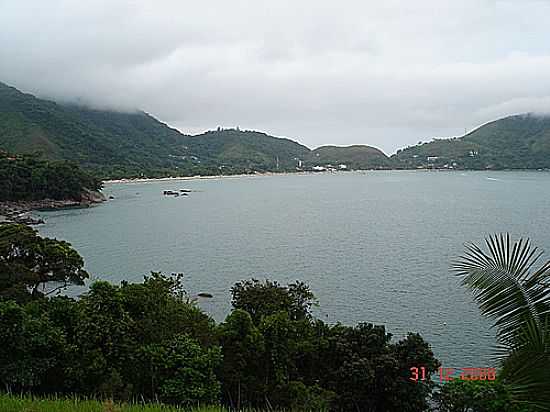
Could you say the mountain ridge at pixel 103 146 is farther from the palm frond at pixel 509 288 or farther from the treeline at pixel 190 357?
the palm frond at pixel 509 288

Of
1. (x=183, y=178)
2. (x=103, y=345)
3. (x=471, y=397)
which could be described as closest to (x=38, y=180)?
(x=103, y=345)

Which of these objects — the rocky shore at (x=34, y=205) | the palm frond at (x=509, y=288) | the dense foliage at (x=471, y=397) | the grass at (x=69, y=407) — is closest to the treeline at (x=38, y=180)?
the rocky shore at (x=34, y=205)

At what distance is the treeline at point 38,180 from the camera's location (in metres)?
66.4

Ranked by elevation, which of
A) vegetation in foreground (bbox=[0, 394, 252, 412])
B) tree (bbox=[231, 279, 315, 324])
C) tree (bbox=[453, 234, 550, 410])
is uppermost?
tree (bbox=[453, 234, 550, 410])

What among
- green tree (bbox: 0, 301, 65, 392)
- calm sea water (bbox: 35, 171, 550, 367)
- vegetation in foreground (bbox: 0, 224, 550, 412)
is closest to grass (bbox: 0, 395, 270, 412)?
calm sea water (bbox: 35, 171, 550, 367)

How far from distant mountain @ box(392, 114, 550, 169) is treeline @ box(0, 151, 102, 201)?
13299cm

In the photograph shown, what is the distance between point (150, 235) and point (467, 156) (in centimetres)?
15114

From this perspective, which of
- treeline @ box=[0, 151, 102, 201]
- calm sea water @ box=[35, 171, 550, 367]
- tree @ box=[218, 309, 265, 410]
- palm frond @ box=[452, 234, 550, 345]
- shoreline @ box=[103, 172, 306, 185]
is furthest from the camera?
shoreline @ box=[103, 172, 306, 185]

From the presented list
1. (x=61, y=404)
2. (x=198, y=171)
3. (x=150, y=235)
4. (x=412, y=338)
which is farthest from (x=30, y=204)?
Answer: (x=198, y=171)

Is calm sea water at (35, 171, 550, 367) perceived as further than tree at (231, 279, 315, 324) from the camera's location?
Yes

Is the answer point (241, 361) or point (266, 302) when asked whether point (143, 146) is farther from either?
point (241, 361)

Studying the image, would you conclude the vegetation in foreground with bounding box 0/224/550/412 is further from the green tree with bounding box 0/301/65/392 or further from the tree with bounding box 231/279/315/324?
the tree with bounding box 231/279/315/324

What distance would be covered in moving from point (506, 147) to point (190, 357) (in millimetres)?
181299

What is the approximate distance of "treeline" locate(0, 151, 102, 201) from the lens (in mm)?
66375
